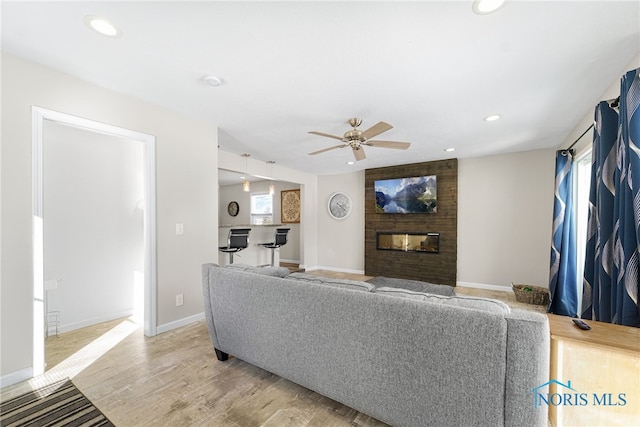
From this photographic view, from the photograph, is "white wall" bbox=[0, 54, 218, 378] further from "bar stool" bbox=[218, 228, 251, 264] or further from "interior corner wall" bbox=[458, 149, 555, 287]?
"interior corner wall" bbox=[458, 149, 555, 287]

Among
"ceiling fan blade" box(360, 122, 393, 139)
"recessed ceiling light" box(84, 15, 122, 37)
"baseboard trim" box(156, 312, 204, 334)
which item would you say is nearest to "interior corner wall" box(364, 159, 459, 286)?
"ceiling fan blade" box(360, 122, 393, 139)

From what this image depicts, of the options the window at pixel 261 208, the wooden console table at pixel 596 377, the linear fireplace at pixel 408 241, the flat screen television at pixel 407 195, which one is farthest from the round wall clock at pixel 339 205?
the wooden console table at pixel 596 377

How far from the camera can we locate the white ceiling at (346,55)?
144cm

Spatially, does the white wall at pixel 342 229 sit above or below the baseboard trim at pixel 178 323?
above

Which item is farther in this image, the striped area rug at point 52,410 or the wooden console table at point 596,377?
the striped area rug at point 52,410

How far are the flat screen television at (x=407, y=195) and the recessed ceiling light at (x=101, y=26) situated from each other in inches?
187

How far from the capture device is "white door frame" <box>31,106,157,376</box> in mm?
1953

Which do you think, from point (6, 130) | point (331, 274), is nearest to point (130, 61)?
point (6, 130)

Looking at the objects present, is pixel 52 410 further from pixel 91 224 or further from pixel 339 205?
pixel 339 205

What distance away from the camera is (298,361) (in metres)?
1.64

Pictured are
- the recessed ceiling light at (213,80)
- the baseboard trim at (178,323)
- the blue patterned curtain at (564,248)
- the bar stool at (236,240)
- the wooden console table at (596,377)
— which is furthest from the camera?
the bar stool at (236,240)

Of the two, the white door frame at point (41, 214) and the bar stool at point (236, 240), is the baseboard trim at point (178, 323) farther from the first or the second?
the bar stool at point (236, 240)

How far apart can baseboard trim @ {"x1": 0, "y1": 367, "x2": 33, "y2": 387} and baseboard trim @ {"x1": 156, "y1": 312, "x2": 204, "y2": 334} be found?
0.90 m

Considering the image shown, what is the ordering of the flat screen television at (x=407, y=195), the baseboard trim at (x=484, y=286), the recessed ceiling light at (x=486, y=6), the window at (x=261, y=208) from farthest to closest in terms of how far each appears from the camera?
1. the window at (x=261, y=208)
2. the flat screen television at (x=407, y=195)
3. the baseboard trim at (x=484, y=286)
4. the recessed ceiling light at (x=486, y=6)
